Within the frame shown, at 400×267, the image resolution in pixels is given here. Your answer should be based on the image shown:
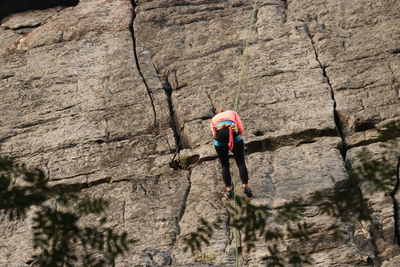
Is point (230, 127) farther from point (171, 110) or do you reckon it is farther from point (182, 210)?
point (171, 110)

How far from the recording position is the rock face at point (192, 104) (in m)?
12.3

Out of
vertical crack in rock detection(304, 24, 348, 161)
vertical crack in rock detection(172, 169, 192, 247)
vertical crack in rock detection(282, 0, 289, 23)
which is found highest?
vertical crack in rock detection(282, 0, 289, 23)

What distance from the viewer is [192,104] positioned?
15062 millimetres

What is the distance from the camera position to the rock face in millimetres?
12320

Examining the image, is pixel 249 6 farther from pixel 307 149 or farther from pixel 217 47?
pixel 307 149

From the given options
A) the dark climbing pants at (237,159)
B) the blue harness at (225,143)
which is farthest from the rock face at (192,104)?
the blue harness at (225,143)

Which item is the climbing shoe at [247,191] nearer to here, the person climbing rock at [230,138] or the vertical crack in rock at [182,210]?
the person climbing rock at [230,138]

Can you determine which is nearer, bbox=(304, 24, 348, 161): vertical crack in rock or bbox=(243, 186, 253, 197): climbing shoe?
bbox=(243, 186, 253, 197): climbing shoe

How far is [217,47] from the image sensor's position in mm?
16531

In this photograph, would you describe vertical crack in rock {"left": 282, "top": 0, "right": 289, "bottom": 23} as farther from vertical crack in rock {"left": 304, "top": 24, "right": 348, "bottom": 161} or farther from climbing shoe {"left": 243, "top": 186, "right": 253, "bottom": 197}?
climbing shoe {"left": 243, "top": 186, "right": 253, "bottom": 197}

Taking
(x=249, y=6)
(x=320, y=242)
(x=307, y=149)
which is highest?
(x=249, y=6)

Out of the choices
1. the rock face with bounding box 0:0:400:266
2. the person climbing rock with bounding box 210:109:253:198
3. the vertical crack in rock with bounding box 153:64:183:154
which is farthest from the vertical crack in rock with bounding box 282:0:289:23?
the person climbing rock with bounding box 210:109:253:198

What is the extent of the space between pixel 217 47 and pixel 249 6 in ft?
5.96

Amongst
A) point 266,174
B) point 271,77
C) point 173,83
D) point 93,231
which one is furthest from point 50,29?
point 93,231
